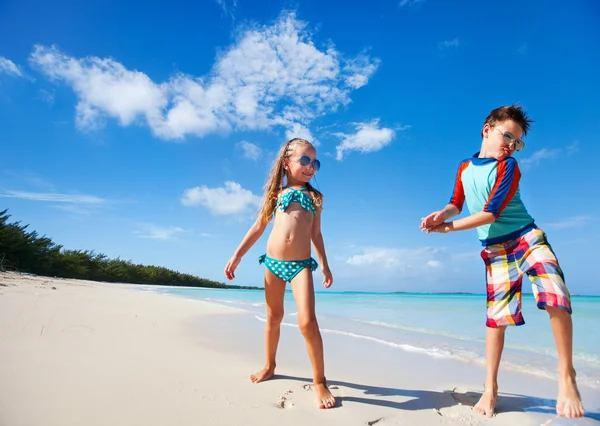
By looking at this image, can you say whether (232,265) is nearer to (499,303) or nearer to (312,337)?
(312,337)

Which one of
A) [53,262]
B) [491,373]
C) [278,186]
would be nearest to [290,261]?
[278,186]

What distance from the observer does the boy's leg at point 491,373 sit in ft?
6.84

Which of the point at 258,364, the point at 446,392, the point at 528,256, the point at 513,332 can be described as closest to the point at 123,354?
the point at 258,364

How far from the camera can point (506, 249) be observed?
7.59ft

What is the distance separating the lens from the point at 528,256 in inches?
86.0

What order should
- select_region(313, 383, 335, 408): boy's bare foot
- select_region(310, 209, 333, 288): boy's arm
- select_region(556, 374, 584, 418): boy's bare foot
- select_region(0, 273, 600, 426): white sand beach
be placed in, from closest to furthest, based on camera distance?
1. select_region(0, 273, 600, 426): white sand beach
2. select_region(556, 374, 584, 418): boy's bare foot
3. select_region(313, 383, 335, 408): boy's bare foot
4. select_region(310, 209, 333, 288): boy's arm

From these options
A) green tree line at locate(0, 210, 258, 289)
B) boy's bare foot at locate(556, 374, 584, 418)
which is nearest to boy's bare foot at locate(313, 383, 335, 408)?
boy's bare foot at locate(556, 374, 584, 418)

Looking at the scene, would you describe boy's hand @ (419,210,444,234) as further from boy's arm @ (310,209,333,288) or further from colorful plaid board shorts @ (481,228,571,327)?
boy's arm @ (310,209,333,288)

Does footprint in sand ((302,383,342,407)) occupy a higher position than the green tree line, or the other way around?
the green tree line

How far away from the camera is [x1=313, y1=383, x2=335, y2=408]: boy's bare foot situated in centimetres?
203

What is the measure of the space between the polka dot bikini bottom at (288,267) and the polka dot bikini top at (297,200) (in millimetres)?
392

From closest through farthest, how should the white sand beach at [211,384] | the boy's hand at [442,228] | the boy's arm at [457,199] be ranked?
the white sand beach at [211,384], the boy's hand at [442,228], the boy's arm at [457,199]

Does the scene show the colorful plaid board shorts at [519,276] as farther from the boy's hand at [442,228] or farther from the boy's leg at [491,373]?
the boy's hand at [442,228]

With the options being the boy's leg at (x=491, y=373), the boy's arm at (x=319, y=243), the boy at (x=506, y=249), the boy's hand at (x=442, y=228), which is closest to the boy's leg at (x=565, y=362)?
the boy at (x=506, y=249)
